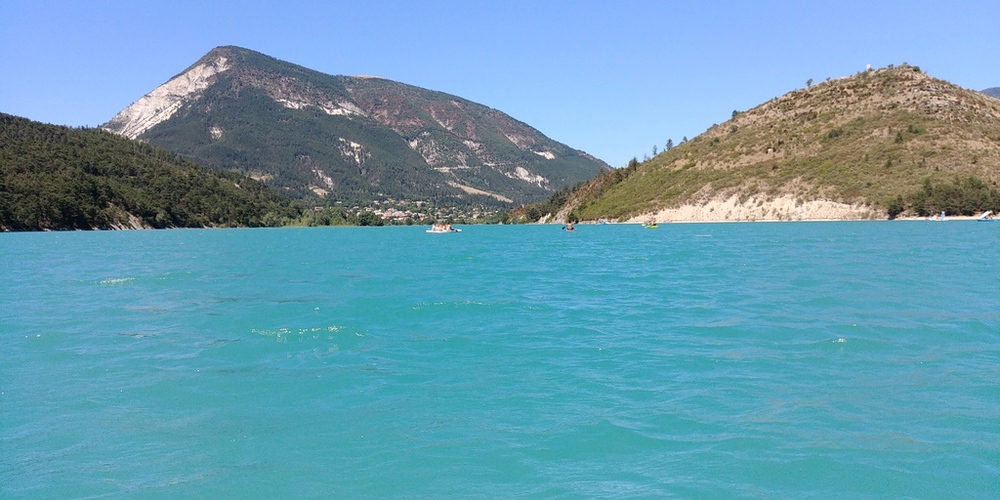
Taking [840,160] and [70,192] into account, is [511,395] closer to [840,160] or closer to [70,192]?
[840,160]

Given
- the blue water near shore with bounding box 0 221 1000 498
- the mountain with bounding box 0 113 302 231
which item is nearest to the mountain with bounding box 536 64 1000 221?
the blue water near shore with bounding box 0 221 1000 498

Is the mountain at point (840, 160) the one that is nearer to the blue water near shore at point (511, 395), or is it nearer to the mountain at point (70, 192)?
the blue water near shore at point (511, 395)

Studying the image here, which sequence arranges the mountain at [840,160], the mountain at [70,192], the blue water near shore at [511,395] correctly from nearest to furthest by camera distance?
the blue water near shore at [511,395]
the mountain at [840,160]
the mountain at [70,192]

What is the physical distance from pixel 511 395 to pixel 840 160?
145434mm

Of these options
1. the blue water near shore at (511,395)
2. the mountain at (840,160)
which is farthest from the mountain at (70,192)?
the blue water near shore at (511,395)

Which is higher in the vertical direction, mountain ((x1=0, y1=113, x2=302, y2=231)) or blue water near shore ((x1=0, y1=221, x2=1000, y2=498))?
mountain ((x1=0, y1=113, x2=302, y2=231))

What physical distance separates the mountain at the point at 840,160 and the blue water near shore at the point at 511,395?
355 ft

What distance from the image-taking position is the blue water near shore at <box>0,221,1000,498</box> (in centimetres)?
946

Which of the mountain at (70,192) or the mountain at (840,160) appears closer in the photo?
the mountain at (840,160)

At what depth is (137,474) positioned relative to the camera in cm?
970

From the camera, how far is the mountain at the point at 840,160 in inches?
4784

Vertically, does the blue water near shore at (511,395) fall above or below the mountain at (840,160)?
below

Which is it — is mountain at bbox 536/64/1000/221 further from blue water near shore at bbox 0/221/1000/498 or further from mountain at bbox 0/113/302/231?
mountain at bbox 0/113/302/231

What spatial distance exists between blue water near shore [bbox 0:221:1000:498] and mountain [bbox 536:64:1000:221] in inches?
4266
